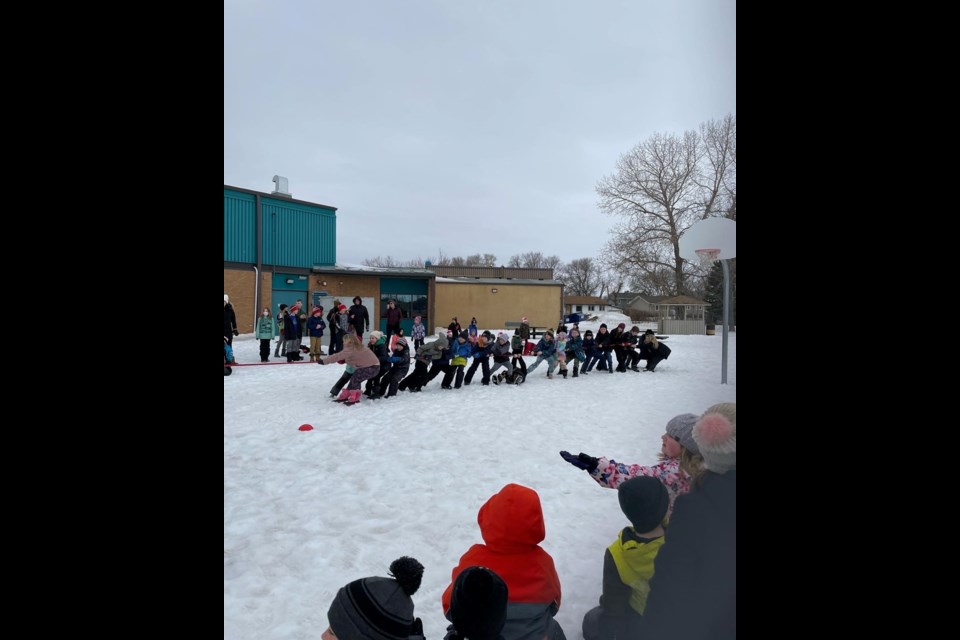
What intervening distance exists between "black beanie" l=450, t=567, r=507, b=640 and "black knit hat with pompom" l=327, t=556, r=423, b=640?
0.20 meters

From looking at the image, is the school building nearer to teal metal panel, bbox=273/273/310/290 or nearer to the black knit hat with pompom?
teal metal panel, bbox=273/273/310/290

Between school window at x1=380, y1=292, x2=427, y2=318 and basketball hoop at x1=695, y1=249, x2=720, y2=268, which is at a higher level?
school window at x1=380, y1=292, x2=427, y2=318

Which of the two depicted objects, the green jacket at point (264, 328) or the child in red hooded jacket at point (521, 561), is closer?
the child in red hooded jacket at point (521, 561)

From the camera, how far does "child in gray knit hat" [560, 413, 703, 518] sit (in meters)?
1.55

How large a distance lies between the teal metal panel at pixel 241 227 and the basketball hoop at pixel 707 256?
52.5 feet

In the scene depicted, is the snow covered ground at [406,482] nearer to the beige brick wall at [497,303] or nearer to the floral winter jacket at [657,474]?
the floral winter jacket at [657,474]

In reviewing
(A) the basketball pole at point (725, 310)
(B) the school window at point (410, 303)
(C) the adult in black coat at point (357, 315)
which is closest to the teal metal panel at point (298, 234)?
(B) the school window at point (410, 303)

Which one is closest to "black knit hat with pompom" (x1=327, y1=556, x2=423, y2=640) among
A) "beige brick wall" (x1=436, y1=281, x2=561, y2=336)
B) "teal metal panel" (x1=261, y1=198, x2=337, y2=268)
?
"teal metal panel" (x1=261, y1=198, x2=337, y2=268)

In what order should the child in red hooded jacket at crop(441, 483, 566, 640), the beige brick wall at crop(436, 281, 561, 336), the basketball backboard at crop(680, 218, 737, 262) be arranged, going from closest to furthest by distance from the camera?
the basketball backboard at crop(680, 218, 737, 262), the child in red hooded jacket at crop(441, 483, 566, 640), the beige brick wall at crop(436, 281, 561, 336)

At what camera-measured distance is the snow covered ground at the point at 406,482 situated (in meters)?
2.18
